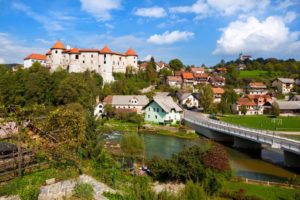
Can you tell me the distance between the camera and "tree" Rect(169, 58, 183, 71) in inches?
4756

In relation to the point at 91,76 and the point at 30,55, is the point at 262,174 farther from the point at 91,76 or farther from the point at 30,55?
the point at 30,55

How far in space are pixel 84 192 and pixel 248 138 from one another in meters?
26.7

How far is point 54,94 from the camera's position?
A: 205ft

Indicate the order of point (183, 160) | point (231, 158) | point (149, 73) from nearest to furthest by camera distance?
point (183, 160) < point (231, 158) < point (149, 73)

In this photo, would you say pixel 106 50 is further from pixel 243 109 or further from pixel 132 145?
pixel 132 145

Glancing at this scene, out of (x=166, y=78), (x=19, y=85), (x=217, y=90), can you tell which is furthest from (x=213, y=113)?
(x=19, y=85)

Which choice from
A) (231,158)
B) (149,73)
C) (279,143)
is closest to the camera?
(279,143)

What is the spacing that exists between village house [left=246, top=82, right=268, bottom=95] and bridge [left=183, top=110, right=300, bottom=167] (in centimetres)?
5337

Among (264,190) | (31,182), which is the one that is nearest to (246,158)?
(264,190)

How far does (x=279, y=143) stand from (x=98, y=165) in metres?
19.9

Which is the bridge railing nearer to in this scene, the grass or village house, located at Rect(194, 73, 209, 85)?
the grass

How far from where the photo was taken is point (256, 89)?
10356 cm

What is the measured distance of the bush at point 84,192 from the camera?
16.2 meters

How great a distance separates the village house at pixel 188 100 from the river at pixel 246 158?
3606cm
